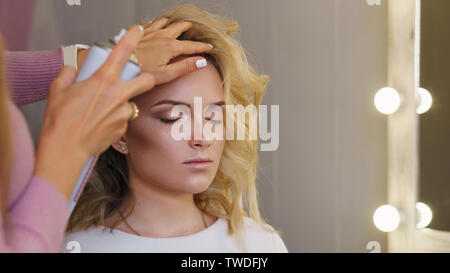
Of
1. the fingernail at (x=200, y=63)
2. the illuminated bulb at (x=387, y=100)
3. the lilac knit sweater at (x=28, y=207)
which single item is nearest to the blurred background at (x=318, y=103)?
the illuminated bulb at (x=387, y=100)

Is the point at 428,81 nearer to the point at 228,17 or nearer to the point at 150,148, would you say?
the point at 228,17

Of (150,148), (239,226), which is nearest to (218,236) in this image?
(239,226)

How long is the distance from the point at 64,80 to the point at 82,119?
0.29ft

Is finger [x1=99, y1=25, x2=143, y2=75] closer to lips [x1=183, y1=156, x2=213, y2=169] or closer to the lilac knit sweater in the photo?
the lilac knit sweater

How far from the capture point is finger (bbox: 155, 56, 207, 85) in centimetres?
78

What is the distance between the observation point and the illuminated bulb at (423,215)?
3.01ft

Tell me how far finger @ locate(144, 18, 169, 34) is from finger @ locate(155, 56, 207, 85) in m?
0.08

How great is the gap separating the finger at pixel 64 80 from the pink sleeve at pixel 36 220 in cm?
14

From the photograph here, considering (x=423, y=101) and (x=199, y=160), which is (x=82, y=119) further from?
(x=423, y=101)

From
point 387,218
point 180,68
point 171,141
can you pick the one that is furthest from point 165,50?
point 387,218

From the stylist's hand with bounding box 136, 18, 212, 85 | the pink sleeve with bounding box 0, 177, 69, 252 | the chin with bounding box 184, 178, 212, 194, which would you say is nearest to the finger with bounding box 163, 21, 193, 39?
the stylist's hand with bounding box 136, 18, 212, 85

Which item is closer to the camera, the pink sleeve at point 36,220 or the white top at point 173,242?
the pink sleeve at point 36,220

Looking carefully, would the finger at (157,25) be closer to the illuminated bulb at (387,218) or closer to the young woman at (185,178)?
the young woman at (185,178)

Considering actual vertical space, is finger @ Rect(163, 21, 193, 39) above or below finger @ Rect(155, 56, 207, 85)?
above
